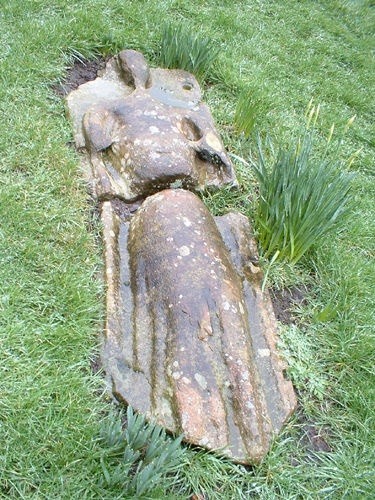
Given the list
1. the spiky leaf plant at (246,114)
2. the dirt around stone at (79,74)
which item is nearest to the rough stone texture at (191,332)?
the spiky leaf plant at (246,114)

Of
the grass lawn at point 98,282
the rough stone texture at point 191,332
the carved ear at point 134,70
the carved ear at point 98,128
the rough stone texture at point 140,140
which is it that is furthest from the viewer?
the carved ear at point 134,70

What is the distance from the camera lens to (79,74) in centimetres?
415

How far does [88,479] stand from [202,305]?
0.84 meters

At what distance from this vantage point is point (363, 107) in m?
5.23

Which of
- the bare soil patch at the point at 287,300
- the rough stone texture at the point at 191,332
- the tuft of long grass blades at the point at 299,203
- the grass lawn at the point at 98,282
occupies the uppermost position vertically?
the tuft of long grass blades at the point at 299,203

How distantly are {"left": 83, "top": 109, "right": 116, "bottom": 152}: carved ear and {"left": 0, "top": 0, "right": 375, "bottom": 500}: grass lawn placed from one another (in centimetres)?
16

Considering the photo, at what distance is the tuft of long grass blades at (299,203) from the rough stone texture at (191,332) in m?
0.24

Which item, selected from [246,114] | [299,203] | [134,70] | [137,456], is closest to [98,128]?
[134,70]

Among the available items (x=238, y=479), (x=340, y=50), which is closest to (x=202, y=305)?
(x=238, y=479)

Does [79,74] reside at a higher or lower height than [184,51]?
lower

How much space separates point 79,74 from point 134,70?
0.50m

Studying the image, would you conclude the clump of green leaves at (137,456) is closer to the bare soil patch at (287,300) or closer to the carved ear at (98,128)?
the bare soil patch at (287,300)

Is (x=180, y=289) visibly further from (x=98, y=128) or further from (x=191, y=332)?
(x=98, y=128)

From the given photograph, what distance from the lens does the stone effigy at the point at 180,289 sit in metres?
2.25
